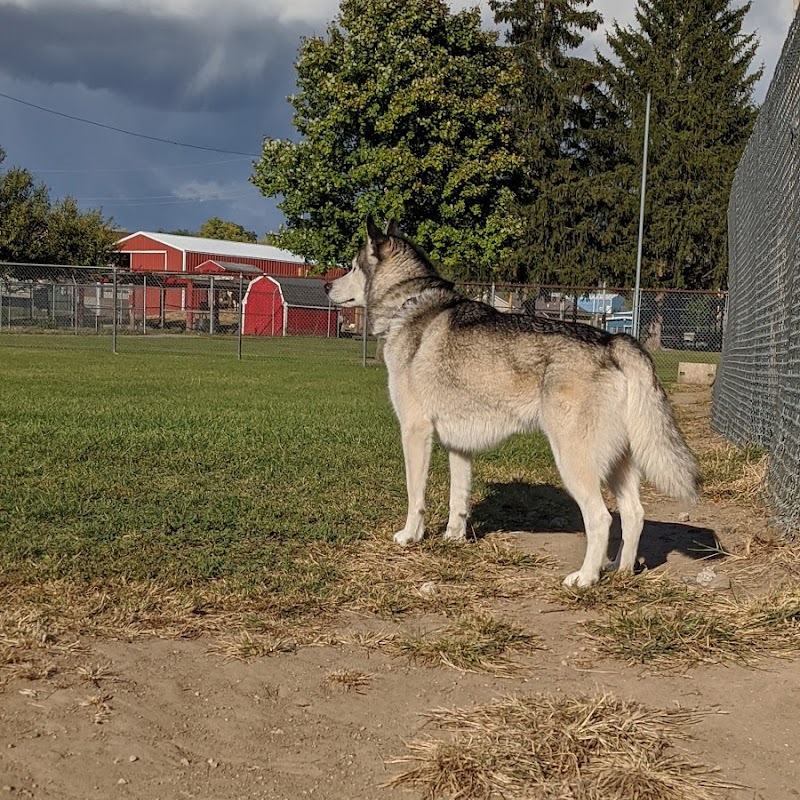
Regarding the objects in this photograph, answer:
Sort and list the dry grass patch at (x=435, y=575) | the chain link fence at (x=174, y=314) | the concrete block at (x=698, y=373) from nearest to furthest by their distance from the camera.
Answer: the dry grass patch at (x=435, y=575) → the concrete block at (x=698, y=373) → the chain link fence at (x=174, y=314)

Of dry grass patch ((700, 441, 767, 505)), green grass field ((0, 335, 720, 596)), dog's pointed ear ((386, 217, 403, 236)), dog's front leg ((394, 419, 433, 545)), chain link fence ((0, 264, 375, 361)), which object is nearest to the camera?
green grass field ((0, 335, 720, 596))

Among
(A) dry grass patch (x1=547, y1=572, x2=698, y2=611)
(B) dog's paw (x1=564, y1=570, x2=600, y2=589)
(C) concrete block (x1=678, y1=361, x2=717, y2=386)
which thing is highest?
(C) concrete block (x1=678, y1=361, x2=717, y2=386)

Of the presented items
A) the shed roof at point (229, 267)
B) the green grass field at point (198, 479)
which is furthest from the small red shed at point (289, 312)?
the green grass field at point (198, 479)

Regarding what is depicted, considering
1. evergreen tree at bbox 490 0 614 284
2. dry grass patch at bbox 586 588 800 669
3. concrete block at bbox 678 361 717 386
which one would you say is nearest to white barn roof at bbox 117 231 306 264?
evergreen tree at bbox 490 0 614 284

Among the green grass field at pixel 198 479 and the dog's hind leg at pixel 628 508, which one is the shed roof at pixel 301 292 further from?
the dog's hind leg at pixel 628 508

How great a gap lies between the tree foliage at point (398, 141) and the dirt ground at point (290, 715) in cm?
2638

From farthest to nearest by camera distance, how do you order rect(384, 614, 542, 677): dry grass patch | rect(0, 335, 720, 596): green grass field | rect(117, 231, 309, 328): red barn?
rect(117, 231, 309, 328): red barn < rect(0, 335, 720, 596): green grass field < rect(384, 614, 542, 677): dry grass patch

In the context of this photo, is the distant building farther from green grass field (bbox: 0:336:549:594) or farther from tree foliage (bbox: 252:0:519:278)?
green grass field (bbox: 0:336:549:594)

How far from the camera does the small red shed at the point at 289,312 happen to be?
4744 cm

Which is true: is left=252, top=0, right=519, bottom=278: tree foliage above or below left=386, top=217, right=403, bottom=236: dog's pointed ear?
above

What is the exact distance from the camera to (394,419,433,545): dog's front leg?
5176 millimetres

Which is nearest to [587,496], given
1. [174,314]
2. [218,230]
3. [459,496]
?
[459,496]

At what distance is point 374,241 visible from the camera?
569 cm

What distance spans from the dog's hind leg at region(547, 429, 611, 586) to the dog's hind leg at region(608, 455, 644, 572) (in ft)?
0.85
